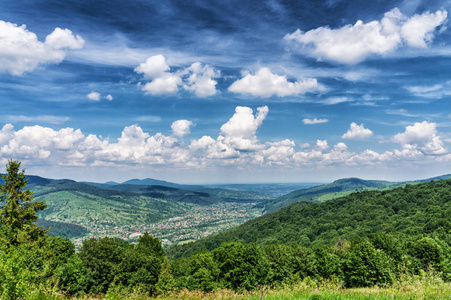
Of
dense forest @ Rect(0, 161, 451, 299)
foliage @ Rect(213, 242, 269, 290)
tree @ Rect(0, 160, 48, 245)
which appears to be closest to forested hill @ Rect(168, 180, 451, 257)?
dense forest @ Rect(0, 161, 451, 299)

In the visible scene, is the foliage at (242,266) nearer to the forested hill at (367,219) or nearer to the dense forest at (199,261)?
the dense forest at (199,261)

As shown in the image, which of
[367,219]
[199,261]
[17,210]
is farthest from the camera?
[367,219]


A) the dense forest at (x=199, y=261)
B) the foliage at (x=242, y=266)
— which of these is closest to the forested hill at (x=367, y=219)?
the dense forest at (x=199, y=261)

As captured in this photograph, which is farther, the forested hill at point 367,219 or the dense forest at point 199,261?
the forested hill at point 367,219

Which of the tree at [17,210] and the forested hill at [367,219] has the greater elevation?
the tree at [17,210]

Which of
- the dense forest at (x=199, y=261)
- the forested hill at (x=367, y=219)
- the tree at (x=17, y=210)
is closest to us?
the tree at (x=17, y=210)

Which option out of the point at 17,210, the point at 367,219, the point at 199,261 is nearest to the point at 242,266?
the point at 199,261

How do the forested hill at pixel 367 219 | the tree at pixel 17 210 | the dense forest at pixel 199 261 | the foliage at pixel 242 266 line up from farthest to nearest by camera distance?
the forested hill at pixel 367 219 → the foliage at pixel 242 266 → the dense forest at pixel 199 261 → the tree at pixel 17 210

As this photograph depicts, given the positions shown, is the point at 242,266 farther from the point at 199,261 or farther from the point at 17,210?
the point at 17,210

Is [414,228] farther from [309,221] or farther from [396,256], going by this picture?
[309,221]
